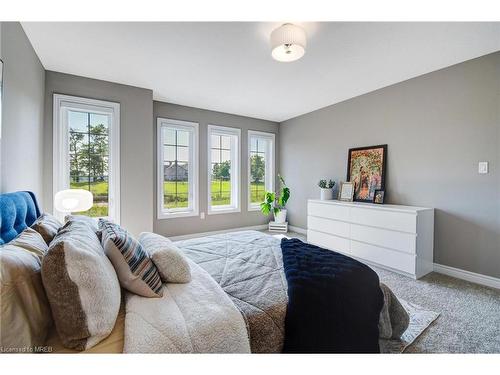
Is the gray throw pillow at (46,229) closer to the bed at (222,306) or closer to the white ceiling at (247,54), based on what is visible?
the bed at (222,306)

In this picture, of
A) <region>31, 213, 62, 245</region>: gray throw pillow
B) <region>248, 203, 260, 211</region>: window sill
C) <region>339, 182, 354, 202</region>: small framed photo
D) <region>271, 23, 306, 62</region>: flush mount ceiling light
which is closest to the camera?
<region>31, 213, 62, 245</region>: gray throw pillow

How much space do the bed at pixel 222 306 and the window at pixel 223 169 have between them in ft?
9.30

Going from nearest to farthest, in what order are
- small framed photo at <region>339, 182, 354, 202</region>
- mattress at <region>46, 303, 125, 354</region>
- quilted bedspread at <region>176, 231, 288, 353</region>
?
mattress at <region>46, 303, 125, 354</region> → quilted bedspread at <region>176, 231, 288, 353</region> → small framed photo at <region>339, 182, 354, 202</region>

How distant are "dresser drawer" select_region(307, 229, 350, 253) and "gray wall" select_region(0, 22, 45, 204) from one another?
12.0 ft

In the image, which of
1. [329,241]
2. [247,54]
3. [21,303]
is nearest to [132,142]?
[247,54]

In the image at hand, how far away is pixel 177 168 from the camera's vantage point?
4230 millimetres

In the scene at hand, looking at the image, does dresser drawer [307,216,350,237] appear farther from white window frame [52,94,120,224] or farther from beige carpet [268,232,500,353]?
white window frame [52,94,120,224]

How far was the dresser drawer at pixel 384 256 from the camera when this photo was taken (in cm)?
274

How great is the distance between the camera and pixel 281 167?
5348 millimetres

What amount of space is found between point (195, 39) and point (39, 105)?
74.5 inches

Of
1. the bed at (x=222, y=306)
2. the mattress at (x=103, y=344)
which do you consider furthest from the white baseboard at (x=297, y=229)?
the mattress at (x=103, y=344)

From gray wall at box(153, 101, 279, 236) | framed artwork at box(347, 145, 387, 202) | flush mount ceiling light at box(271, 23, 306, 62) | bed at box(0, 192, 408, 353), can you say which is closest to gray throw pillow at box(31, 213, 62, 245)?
bed at box(0, 192, 408, 353)

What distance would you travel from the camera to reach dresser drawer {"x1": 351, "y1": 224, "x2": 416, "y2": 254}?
2.73m
